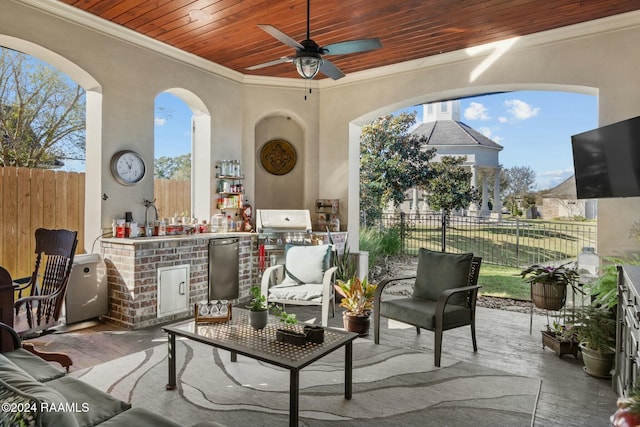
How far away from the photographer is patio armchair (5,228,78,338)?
2914mm

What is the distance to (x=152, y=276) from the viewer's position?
4.25 metres

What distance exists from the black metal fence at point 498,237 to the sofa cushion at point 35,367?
18.6ft

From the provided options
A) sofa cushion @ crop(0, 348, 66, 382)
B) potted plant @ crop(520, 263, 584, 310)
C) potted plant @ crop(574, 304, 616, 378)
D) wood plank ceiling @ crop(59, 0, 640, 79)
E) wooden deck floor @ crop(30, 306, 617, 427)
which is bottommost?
wooden deck floor @ crop(30, 306, 617, 427)

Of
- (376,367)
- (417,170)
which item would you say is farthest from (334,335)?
(417,170)

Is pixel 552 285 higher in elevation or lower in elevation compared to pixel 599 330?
higher

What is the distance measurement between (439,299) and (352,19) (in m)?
2.86

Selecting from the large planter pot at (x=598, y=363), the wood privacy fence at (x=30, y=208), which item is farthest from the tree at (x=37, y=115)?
the large planter pot at (x=598, y=363)

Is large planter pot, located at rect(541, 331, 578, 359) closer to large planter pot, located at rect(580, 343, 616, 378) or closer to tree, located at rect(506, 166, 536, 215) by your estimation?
large planter pot, located at rect(580, 343, 616, 378)

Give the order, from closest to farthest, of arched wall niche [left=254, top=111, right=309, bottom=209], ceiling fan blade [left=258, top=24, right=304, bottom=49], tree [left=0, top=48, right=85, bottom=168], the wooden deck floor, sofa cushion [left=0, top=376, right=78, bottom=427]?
sofa cushion [left=0, top=376, right=78, bottom=427] < the wooden deck floor < ceiling fan blade [left=258, top=24, right=304, bottom=49] < tree [left=0, top=48, right=85, bottom=168] < arched wall niche [left=254, top=111, right=309, bottom=209]

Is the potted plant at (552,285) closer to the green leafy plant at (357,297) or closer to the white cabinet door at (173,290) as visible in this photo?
the green leafy plant at (357,297)

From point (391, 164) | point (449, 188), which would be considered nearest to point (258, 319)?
point (391, 164)

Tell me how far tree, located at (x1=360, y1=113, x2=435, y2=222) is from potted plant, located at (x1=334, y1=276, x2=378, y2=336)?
3552 millimetres

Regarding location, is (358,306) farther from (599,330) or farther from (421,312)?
(599,330)

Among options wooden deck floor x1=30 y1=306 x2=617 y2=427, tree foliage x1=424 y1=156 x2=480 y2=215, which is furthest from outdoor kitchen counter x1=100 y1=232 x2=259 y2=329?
tree foliage x1=424 y1=156 x2=480 y2=215
